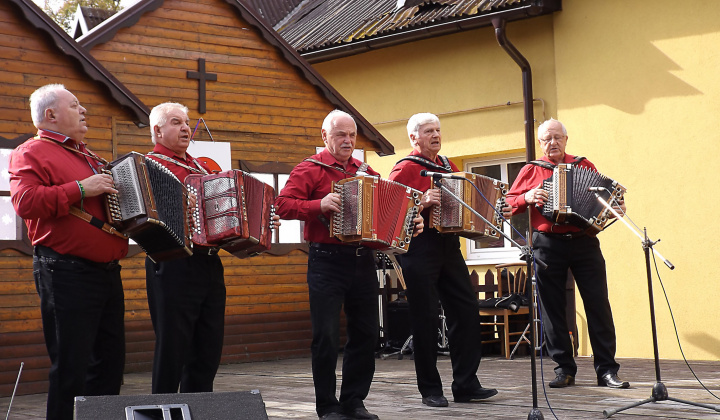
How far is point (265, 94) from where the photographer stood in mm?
11961

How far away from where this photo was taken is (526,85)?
39.2 ft

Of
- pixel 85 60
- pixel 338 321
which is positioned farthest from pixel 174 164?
pixel 85 60

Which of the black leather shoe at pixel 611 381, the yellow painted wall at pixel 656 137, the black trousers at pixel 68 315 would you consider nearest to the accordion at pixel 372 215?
the black trousers at pixel 68 315

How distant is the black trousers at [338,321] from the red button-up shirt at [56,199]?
4.62 ft

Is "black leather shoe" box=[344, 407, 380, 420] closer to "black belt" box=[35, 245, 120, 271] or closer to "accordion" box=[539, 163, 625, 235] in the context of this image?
"black belt" box=[35, 245, 120, 271]

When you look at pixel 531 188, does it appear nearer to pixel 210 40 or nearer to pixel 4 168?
pixel 4 168

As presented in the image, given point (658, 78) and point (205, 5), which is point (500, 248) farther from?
point (205, 5)

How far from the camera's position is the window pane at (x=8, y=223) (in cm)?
929

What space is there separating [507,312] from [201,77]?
15.0ft

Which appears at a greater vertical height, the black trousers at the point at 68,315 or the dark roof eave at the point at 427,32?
the dark roof eave at the point at 427,32

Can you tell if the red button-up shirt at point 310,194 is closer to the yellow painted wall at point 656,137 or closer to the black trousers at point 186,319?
the black trousers at point 186,319

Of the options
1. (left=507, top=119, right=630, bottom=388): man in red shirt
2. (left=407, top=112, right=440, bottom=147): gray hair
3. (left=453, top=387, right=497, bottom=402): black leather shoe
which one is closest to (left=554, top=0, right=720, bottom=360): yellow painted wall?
(left=507, top=119, right=630, bottom=388): man in red shirt

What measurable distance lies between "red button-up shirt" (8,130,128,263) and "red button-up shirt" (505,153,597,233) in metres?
3.69

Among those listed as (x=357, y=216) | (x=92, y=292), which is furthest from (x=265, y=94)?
(x=92, y=292)
